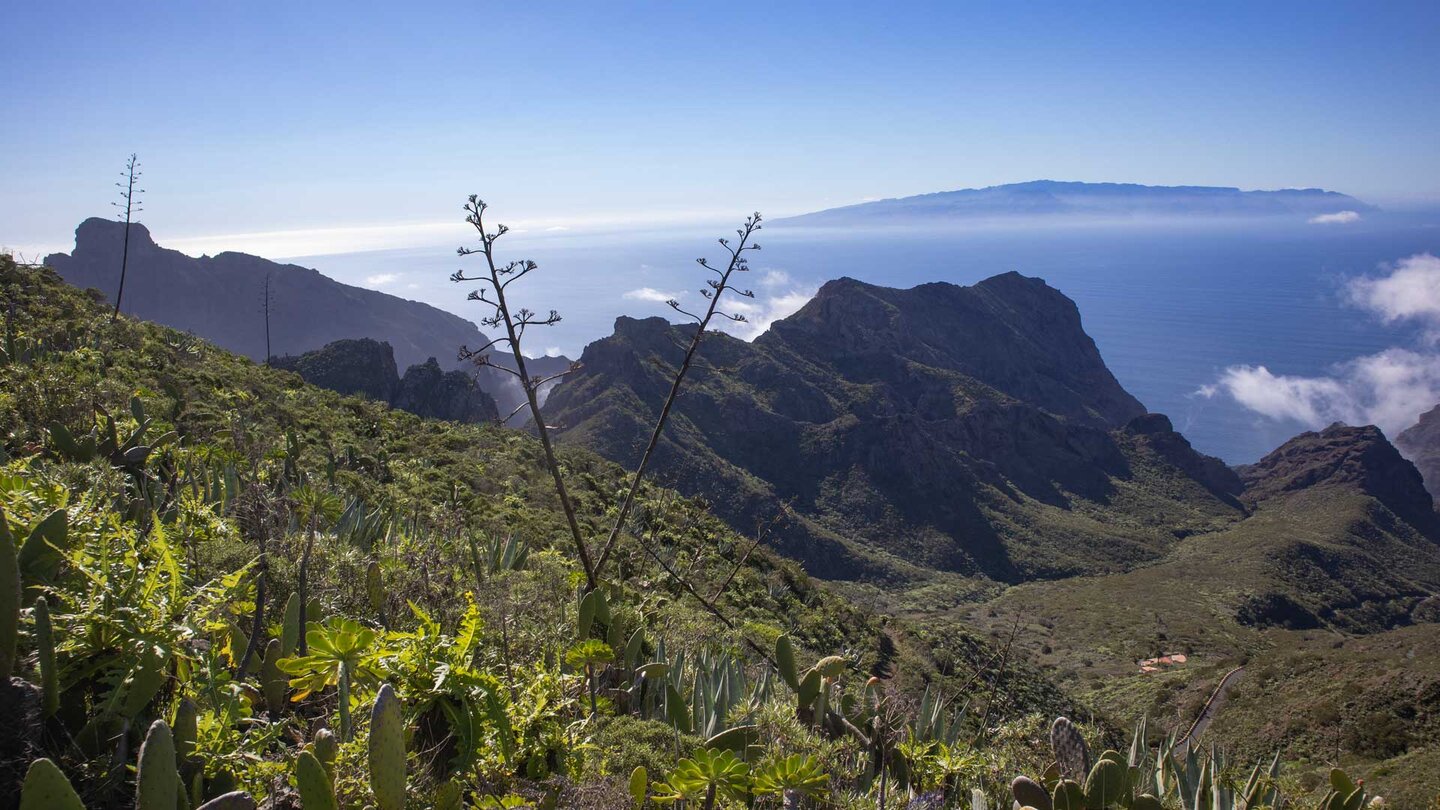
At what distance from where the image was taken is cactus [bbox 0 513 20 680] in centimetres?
240

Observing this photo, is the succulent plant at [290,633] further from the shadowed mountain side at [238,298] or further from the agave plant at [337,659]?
the shadowed mountain side at [238,298]

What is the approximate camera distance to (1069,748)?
3.89 meters

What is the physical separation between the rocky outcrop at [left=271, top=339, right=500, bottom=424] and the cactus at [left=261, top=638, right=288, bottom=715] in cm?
3915

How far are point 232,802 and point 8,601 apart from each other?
102 centimetres

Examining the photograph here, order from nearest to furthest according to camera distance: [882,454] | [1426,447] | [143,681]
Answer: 1. [143,681]
2. [882,454]
3. [1426,447]

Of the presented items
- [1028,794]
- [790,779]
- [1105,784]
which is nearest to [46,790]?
[790,779]

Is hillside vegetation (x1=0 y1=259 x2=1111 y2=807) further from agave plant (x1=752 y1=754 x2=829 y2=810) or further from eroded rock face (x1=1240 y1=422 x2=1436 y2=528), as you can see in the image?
eroded rock face (x1=1240 y1=422 x2=1436 y2=528)

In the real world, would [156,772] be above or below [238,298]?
below

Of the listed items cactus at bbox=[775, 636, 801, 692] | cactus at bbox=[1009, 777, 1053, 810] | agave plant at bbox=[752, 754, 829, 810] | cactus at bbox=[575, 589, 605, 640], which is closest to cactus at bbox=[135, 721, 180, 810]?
agave plant at bbox=[752, 754, 829, 810]

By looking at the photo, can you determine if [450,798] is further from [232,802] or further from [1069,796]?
[1069,796]

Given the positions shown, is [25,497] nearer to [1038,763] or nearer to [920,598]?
[1038,763]

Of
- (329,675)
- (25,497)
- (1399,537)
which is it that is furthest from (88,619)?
(1399,537)

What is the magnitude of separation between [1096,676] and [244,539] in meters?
31.1

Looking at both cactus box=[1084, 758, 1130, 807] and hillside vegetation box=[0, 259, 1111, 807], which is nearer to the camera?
hillside vegetation box=[0, 259, 1111, 807]
